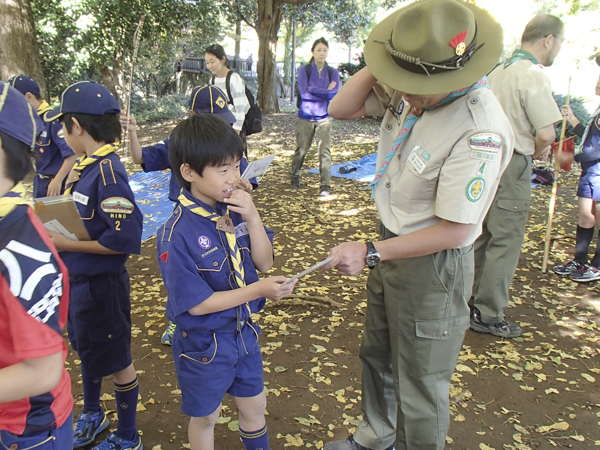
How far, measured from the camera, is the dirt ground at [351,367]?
2783 millimetres

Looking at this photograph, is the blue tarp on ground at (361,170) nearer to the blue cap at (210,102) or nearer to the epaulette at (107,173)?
the blue cap at (210,102)

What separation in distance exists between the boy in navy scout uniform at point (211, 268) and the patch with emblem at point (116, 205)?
1.67 feet

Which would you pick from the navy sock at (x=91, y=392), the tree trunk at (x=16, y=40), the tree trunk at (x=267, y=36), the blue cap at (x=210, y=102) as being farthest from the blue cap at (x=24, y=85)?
the tree trunk at (x=267, y=36)

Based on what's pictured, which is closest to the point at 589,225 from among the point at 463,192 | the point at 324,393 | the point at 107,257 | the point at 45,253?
the point at 324,393

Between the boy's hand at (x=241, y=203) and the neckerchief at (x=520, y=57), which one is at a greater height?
the neckerchief at (x=520, y=57)

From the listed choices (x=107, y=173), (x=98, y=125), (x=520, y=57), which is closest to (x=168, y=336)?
(x=107, y=173)

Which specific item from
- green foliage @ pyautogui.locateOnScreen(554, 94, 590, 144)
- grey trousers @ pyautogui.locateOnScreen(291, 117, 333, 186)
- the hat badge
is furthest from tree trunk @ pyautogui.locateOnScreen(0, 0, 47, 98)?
green foliage @ pyautogui.locateOnScreen(554, 94, 590, 144)

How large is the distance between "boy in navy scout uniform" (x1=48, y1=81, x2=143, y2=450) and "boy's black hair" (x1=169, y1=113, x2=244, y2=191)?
23.3 inches

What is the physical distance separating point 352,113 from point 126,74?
1609 cm

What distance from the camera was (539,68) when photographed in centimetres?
348

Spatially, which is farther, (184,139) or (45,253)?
(184,139)

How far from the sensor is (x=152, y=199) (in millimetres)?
7152

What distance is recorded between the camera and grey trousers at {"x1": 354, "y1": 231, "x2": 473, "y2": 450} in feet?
6.46

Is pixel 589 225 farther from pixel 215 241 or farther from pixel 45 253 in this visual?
pixel 45 253
